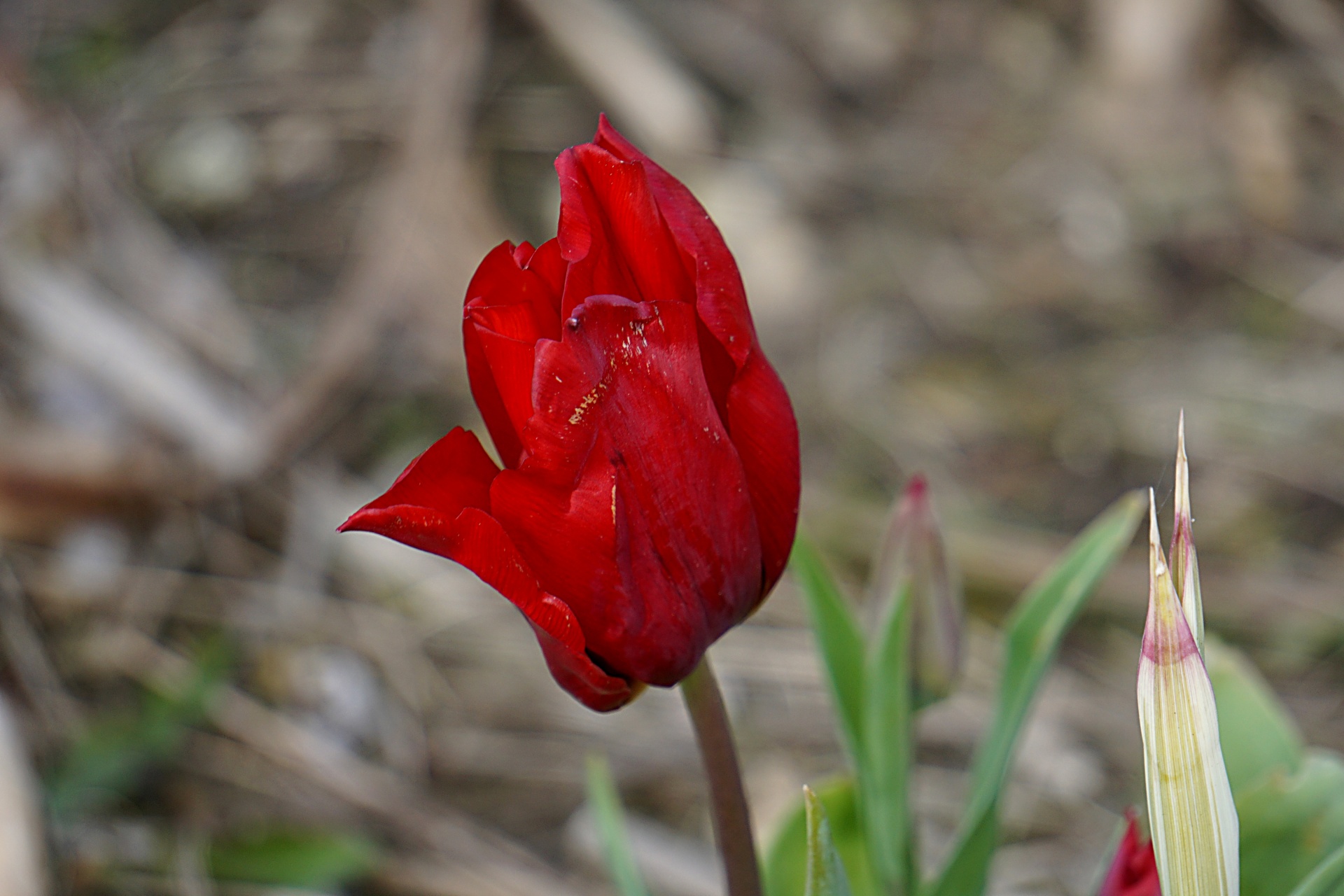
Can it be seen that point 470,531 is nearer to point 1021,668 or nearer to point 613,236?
point 613,236

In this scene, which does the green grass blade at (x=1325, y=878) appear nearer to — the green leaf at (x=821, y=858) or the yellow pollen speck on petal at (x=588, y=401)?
the green leaf at (x=821, y=858)

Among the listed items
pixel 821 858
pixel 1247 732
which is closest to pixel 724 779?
pixel 821 858

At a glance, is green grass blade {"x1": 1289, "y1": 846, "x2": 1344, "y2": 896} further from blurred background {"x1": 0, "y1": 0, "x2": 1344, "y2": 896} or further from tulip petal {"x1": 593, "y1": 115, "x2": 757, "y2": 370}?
blurred background {"x1": 0, "y1": 0, "x2": 1344, "y2": 896}

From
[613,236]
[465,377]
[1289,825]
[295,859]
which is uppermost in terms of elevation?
[465,377]

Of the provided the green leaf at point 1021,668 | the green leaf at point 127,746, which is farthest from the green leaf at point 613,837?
the green leaf at point 127,746

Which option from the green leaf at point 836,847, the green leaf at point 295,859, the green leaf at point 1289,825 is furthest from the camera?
the green leaf at point 295,859

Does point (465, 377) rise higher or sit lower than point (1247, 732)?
higher

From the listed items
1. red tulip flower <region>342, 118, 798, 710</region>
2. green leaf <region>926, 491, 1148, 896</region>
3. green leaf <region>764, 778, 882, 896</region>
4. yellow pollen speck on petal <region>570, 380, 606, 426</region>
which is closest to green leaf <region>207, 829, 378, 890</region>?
green leaf <region>764, 778, 882, 896</region>
